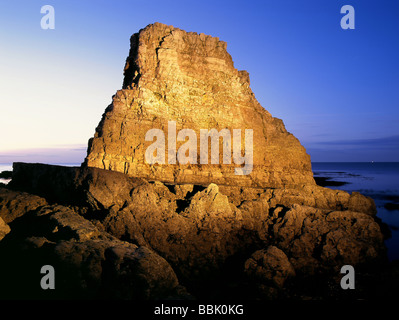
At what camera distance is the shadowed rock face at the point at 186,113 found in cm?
1407

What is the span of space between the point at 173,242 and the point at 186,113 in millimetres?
8332

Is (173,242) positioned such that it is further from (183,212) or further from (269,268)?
(269,268)

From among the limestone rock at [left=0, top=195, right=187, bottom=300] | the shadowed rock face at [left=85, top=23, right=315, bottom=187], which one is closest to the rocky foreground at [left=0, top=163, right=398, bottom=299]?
the limestone rock at [left=0, top=195, right=187, bottom=300]

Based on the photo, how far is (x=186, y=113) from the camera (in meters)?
15.5

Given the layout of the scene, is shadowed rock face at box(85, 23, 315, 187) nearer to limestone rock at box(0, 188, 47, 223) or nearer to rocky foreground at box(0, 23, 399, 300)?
rocky foreground at box(0, 23, 399, 300)

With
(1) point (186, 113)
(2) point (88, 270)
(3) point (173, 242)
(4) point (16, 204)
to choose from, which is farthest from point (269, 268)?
(1) point (186, 113)

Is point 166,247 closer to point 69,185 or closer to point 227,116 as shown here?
point 69,185

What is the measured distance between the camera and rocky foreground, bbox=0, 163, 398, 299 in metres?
5.23

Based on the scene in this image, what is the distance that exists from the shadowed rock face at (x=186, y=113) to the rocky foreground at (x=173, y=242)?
2.32 metres

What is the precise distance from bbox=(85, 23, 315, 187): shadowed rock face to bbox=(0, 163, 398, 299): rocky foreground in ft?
7.60

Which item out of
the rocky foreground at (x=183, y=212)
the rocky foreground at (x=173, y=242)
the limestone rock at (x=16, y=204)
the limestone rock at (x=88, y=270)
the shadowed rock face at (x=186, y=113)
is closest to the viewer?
the limestone rock at (x=88, y=270)

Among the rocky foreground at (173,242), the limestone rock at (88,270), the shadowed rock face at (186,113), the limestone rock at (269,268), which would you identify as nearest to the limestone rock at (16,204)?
the rocky foreground at (173,242)

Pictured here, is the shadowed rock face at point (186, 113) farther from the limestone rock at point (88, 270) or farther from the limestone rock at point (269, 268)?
the limestone rock at point (88, 270)

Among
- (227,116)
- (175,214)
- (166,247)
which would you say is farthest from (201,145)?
(166,247)
